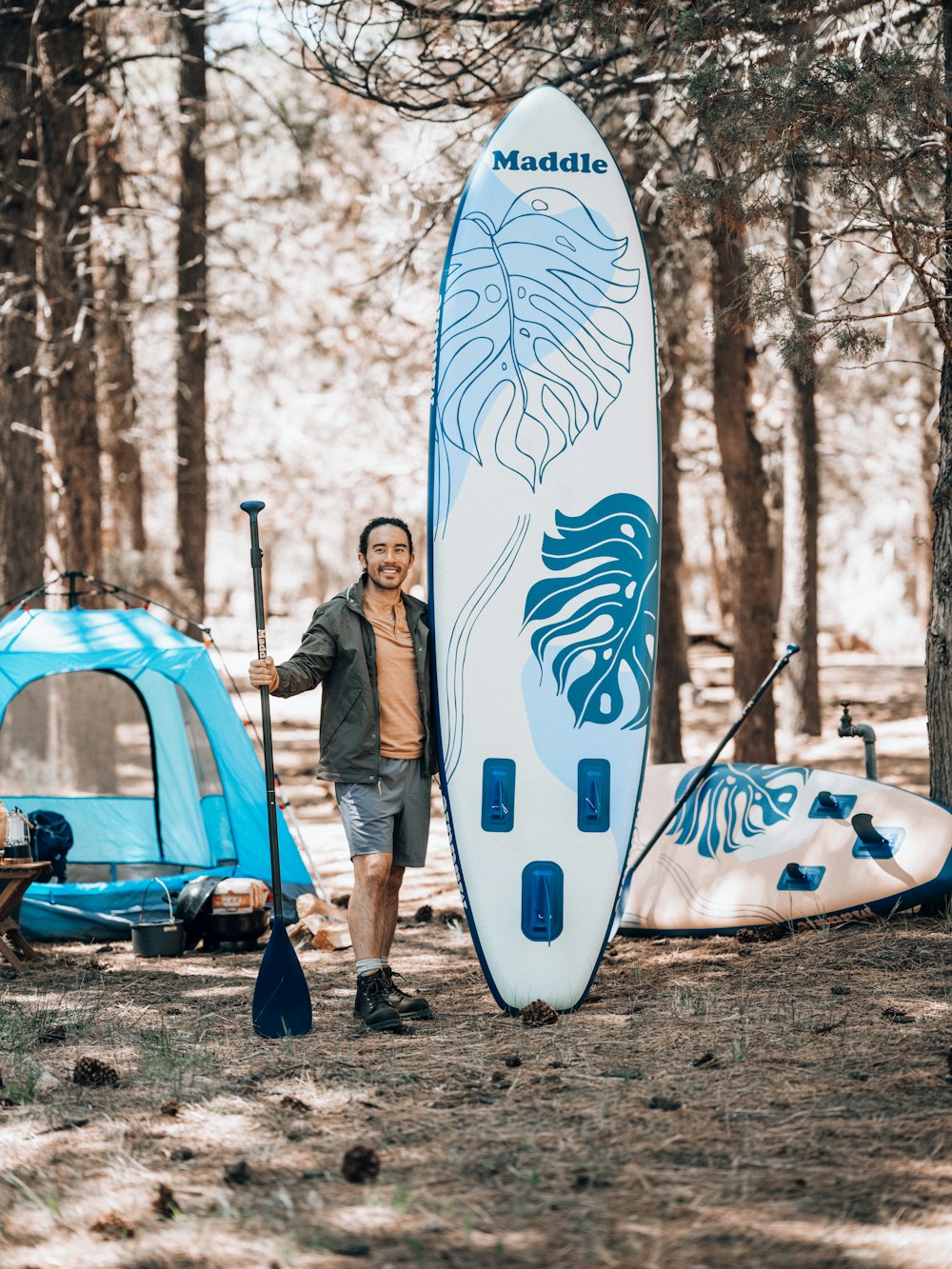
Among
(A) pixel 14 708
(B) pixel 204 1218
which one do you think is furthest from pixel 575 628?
(A) pixel 14 708

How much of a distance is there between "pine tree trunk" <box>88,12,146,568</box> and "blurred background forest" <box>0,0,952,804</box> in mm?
55

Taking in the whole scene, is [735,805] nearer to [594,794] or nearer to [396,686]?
[594,794]

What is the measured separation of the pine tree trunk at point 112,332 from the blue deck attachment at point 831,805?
222 inches

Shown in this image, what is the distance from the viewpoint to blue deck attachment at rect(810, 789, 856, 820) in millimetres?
5438

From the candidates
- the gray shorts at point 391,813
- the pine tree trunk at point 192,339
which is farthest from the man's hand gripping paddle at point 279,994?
the pine tree trunk at point 192,339

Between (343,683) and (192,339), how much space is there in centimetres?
839

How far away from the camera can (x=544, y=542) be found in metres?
4.84

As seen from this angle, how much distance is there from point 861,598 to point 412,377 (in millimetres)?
18191

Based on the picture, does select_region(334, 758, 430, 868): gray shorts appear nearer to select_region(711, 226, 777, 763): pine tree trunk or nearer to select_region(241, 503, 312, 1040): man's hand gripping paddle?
select_region(241, 503, 312, 1040): man's hand gripping paddle

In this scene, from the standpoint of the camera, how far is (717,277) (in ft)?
27.8

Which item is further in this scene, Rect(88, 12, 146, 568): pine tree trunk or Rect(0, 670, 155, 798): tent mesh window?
Rect(88, 12, 146, 568): pine tree trunk

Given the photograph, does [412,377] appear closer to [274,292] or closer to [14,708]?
[274,292]

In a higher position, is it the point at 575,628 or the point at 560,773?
the point at 575,628

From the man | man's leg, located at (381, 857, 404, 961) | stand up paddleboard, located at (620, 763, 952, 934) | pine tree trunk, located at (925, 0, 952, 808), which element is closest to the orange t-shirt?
the man
